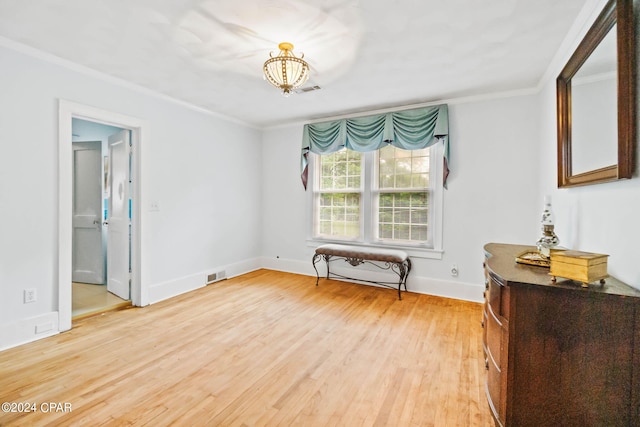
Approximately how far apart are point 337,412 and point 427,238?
2786 millimetres

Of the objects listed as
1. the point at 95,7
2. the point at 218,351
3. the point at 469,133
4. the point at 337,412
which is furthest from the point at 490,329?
the point at 95,7

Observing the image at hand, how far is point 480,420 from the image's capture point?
5.48 feet

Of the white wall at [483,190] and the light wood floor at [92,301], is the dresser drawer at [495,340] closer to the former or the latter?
the white wall at [483,190]

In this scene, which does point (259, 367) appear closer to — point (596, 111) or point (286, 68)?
point (286, 68)

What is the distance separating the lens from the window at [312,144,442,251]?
3965 millimetres

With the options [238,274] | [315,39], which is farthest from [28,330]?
[315,39]

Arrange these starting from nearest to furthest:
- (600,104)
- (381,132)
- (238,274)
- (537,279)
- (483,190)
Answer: (537,279), (600,104), (483,190), (381,132), (238,274)

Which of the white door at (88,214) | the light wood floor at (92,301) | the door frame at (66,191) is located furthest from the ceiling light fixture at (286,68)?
the white door at (88,214)

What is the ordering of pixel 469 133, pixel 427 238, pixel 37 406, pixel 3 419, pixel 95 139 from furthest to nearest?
pixel 95 139 < pixel 427 238 < pixel 469 133 < pixel 37 406 < pixel 3 419

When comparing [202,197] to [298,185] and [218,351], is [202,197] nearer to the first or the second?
[298,185]

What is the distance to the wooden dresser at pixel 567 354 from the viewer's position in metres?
1.26

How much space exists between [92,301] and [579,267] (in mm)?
4629

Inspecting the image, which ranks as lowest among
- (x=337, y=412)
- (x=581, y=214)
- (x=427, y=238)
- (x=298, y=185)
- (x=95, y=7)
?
(x=337, y=412)

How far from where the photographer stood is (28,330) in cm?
252
